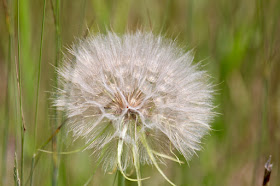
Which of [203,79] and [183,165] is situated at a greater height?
[203,79]

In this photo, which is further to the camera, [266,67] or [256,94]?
[256,94]

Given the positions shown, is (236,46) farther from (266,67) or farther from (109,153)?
(109,153)

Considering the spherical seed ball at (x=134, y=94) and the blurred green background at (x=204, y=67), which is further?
the blurred green background at (x=204, y=67)

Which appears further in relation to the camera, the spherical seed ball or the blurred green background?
the blurred green background

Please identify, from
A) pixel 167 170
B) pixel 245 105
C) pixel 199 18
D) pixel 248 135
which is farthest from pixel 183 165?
pixel 199 18
